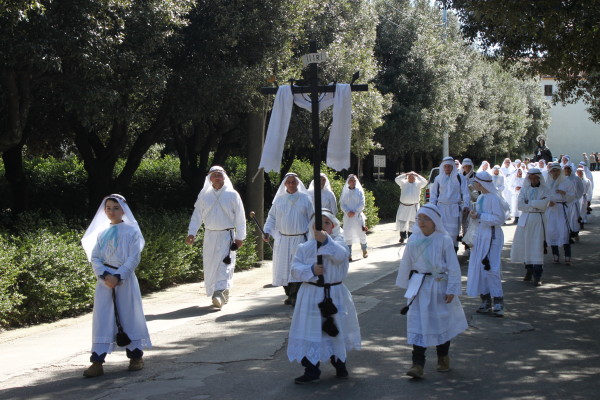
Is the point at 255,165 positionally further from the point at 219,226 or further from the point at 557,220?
the point at 557,220

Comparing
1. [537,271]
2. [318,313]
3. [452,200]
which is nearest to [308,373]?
[318,313]

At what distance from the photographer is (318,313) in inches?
260

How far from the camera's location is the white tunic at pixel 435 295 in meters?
6.78

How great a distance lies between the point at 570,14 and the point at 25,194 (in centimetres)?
1250

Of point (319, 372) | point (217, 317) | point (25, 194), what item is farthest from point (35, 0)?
point (25, 194)

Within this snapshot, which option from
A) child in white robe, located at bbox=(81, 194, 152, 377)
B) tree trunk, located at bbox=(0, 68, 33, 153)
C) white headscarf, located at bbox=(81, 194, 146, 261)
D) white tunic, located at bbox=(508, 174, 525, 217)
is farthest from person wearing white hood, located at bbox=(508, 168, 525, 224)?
child in white robe, located at bbox=(81, 194, 152, 377)

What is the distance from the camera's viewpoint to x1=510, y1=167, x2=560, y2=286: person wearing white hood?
39.2ft

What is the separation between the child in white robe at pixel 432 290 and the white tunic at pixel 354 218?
8.74 meters

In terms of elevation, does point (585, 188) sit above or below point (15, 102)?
below

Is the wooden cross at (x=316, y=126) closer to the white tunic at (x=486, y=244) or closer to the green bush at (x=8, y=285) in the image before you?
the white tunic at (x=486, y=244)

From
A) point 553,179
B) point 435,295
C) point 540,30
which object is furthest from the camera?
point 553,179

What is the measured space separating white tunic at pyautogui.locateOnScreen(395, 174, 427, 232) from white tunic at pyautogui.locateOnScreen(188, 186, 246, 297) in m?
8.54

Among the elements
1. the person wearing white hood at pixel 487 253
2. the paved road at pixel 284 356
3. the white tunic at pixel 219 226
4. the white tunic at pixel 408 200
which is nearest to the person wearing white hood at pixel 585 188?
the white tunic at pixel 408 200

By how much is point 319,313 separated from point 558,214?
933 centimetres
